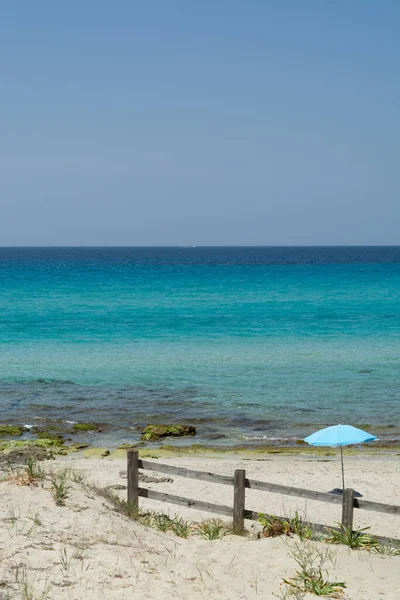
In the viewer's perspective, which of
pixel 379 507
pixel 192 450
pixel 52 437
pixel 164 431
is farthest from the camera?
pixel 164 431

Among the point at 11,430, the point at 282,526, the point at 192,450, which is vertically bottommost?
the point at 192,450

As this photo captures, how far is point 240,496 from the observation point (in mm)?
11492

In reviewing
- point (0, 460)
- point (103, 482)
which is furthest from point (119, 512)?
point (103, 482)

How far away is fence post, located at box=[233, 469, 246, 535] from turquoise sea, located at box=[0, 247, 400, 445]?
9.91 meters

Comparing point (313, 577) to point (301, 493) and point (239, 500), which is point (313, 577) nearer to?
point (301, 493)

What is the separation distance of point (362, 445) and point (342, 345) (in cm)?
1884

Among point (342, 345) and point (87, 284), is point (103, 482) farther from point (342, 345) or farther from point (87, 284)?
point (87, 284)

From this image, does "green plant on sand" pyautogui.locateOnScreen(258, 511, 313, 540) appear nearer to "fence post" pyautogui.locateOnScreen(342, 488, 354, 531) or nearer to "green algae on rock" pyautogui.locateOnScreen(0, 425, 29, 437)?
"fence post" pyautogui.locateOnScreen(342, 488, 354, 531)

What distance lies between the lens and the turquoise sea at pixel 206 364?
24250 millimetres

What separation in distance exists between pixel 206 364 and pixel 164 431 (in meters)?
12.1

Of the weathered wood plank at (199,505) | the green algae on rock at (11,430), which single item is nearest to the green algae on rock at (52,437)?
the green algae on rock at (11,430)

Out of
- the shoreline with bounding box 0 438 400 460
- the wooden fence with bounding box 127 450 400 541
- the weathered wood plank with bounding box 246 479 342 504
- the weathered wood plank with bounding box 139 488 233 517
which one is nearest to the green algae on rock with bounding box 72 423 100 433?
the shoreline with bounding box 0 438 400 460

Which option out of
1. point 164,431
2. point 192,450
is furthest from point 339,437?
point 164,431

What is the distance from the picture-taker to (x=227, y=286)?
283 feet
